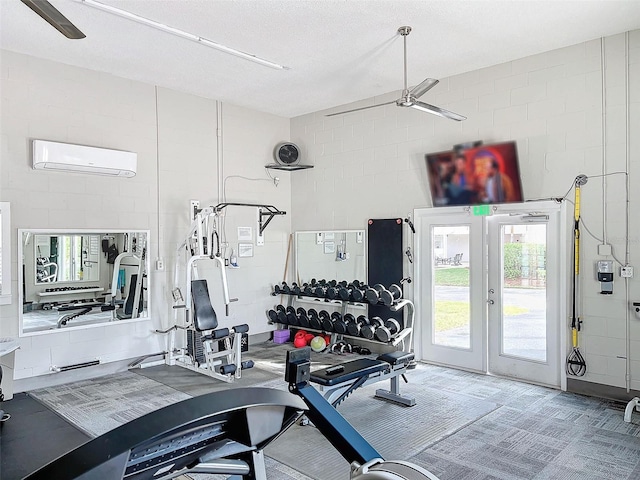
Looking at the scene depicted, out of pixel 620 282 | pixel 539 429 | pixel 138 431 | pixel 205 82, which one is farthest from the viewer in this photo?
pixel 205 82

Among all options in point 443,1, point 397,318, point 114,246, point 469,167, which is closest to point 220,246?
point 114,246

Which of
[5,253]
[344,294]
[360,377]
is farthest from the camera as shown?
[344,294]

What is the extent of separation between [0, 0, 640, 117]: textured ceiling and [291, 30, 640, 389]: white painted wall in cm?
22

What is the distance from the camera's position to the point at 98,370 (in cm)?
508

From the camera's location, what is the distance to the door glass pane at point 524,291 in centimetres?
469

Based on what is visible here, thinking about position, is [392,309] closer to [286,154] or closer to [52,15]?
[286,154]

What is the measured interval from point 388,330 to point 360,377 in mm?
1499

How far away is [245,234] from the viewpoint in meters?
6.52

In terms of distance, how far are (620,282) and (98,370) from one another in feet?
17.4

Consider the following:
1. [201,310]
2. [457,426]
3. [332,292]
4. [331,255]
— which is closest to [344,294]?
[332,292]

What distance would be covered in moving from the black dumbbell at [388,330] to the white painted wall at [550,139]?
778 millimetres

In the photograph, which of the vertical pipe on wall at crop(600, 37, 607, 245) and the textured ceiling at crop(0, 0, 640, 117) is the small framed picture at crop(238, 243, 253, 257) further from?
the vertical pipe on wall at crop(600, 37, 607, 245)

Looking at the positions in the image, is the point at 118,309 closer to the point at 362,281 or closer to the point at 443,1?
the point at 362,281

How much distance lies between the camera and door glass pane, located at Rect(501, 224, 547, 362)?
15.4ft
